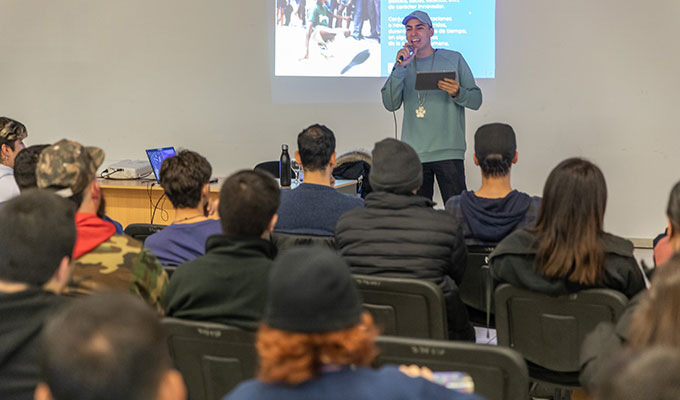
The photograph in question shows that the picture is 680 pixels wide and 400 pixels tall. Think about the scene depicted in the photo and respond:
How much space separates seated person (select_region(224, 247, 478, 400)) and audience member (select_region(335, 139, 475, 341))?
1222 mm

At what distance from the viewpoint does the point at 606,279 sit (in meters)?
2.26

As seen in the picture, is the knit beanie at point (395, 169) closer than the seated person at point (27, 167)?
Yes

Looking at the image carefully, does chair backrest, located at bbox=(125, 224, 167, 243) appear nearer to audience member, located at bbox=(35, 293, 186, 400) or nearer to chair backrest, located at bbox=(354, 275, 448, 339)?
chair backrest, located at bbox=(354, 275, 448, 339)

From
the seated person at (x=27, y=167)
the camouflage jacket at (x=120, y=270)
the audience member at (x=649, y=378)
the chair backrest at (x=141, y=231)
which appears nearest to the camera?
the audience member at (x=649, y=378)

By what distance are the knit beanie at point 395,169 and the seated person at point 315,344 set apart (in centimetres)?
142

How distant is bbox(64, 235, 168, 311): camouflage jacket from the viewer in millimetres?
2154

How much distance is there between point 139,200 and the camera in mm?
4980

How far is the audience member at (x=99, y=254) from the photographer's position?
2.16 metres

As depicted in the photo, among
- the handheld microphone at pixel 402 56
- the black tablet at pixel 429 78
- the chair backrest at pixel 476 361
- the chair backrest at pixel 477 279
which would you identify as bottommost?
the chair backrest at pixel 477 279

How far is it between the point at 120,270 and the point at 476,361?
3.72 ft

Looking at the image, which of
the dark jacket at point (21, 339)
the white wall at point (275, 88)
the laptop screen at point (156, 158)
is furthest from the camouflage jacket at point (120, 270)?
the white wall at point (275, 88)

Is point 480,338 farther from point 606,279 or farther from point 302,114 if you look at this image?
point 302,114

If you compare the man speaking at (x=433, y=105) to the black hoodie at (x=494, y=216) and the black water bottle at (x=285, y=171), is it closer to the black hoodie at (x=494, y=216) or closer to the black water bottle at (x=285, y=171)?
the black water bottle at (x=285, y=171)

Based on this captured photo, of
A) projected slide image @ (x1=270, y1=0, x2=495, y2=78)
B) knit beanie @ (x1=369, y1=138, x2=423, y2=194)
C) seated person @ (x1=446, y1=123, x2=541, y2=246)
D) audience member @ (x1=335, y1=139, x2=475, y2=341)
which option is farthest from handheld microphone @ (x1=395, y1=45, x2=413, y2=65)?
audience member @ (x1=335, y1=139, x2=475, y2=341)
